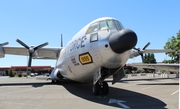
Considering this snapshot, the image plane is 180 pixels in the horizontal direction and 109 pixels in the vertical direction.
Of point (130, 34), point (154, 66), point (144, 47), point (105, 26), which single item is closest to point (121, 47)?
point (130, 34)

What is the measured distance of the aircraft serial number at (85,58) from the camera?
9.70m

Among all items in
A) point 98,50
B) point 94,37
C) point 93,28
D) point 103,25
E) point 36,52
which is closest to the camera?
point 98,50

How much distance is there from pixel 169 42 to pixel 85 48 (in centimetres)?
5701

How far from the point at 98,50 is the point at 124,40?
1775 millimetres

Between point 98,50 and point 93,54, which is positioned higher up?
point 98,50

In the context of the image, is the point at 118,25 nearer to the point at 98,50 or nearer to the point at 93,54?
the point at 98,50

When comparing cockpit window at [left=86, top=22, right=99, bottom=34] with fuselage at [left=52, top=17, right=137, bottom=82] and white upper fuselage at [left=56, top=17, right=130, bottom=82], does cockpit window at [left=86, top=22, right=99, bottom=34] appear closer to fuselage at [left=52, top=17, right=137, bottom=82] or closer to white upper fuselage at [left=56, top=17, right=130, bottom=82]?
fuselage at [left=52, top=17, right=137, bottom=82]

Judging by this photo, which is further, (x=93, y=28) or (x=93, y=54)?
(x=93, y=28)

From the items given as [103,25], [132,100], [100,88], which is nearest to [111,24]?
[103,25]

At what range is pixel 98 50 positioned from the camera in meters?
8.95

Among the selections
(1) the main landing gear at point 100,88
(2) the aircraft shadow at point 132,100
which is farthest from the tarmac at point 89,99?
(1) the main landing gear at point 100,88

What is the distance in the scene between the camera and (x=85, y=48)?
32.6 feet

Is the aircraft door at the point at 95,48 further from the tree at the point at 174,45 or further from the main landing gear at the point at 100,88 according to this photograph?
the tree at the point at 174,45

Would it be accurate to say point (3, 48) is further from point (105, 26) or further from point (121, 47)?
point (121, 47)
